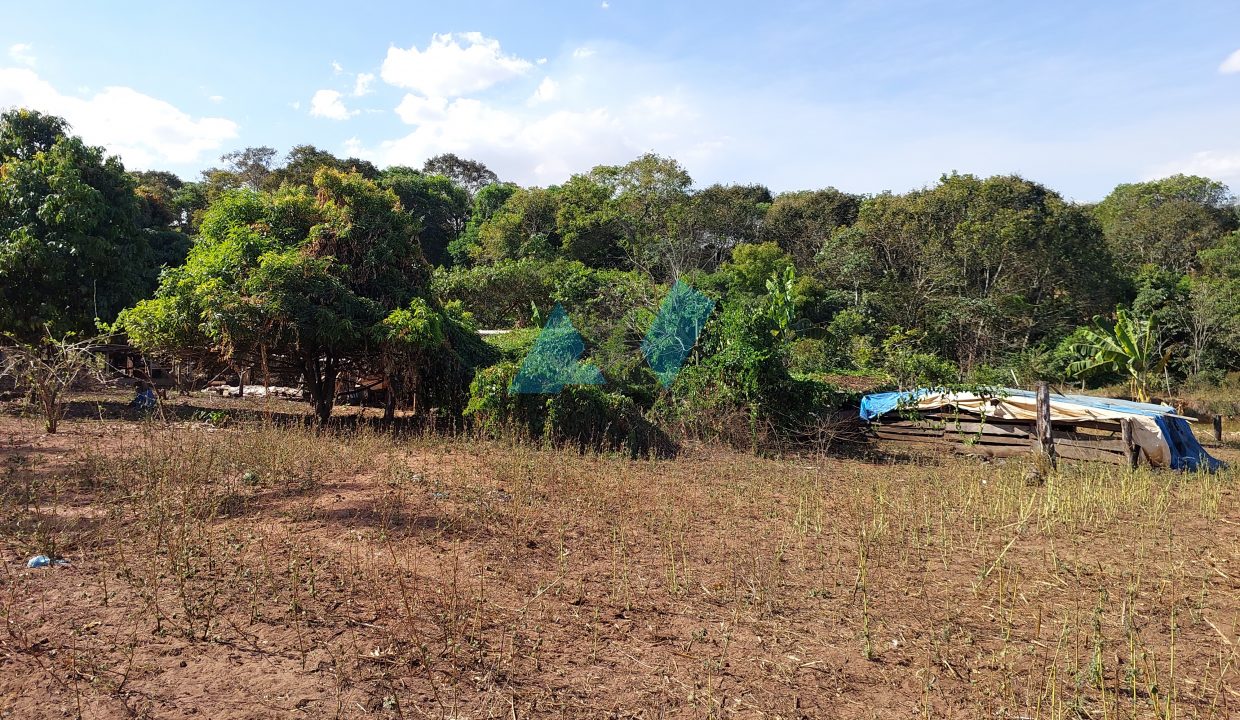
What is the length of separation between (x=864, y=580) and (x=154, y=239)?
2098cm

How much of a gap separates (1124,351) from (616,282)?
1296 centimetres

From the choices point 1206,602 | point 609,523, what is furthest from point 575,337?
point 1206,602

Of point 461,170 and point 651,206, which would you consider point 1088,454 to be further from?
point 461,170

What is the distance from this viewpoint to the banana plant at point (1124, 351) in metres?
18.2

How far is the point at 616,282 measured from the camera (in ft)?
59.4

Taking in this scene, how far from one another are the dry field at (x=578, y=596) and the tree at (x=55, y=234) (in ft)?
20.3

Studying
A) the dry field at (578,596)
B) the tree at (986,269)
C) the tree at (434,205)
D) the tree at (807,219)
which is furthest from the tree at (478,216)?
the dry field at (578,596)

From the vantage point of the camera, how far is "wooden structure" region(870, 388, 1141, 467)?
10.7m

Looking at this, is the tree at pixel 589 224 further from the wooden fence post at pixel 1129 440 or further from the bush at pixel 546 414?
the wooden fence post at pixel 1129 440

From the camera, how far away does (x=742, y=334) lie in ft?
40.6

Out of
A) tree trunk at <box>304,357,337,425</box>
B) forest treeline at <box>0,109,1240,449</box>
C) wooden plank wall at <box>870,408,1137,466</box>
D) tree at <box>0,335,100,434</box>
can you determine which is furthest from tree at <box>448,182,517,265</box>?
wooden plank wall at <box>870,408,1137,466</box>

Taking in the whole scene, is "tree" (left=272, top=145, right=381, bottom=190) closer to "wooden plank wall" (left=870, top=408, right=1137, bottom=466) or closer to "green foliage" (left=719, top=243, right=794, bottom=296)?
"green foliage" (left=719, top=243, right=794, bottom=296)

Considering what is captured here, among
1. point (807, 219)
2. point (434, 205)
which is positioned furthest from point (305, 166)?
point (807, 219)

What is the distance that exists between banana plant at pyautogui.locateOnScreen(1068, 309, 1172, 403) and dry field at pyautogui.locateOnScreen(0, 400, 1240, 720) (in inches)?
475
